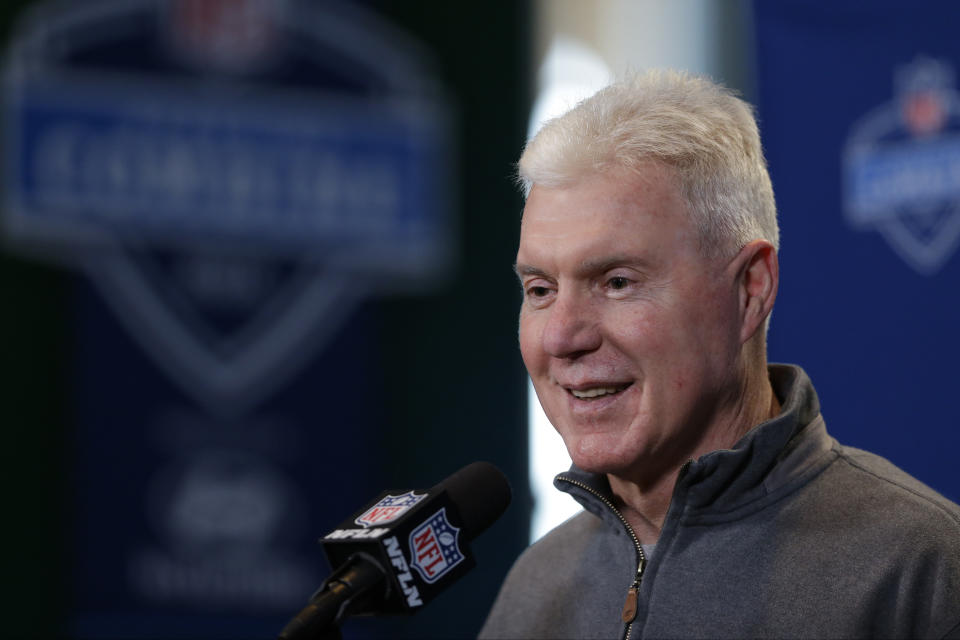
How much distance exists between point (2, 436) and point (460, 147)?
171 centimetres

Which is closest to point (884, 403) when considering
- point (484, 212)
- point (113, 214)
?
point (484, 212)

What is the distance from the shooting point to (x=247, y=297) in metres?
3.69

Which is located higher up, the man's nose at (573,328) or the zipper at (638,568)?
the man's nose at (573,328)

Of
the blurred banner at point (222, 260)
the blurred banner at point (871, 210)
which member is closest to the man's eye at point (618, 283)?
the blurred banner at point (871, 210)

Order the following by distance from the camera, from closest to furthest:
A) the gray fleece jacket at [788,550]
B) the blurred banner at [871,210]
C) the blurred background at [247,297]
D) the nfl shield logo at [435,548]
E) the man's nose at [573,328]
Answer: the nfl shield logo at [435,548], the gray fleece jacket at [788,550], the man's nose at [573,328], the blurred banner at [871,210], the blurred background at [247,297]

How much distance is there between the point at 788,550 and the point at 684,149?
47 cm

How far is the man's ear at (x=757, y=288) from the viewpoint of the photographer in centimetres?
140

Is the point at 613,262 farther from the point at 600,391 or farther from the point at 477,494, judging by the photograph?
the point at 477,494

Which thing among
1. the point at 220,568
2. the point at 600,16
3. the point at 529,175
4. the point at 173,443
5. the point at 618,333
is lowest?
the point at 220,568

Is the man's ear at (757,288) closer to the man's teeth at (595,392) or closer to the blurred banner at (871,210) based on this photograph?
the man's teeth at (595,392)

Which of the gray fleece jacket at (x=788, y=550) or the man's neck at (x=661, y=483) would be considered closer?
the gray fleece jacket at (x=788, y=550)

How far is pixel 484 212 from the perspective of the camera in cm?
399

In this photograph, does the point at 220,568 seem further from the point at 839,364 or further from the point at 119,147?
the point at 839,364

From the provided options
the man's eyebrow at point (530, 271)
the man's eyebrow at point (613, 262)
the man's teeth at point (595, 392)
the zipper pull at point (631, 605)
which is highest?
the man's eyebrow at point (613, 262)
